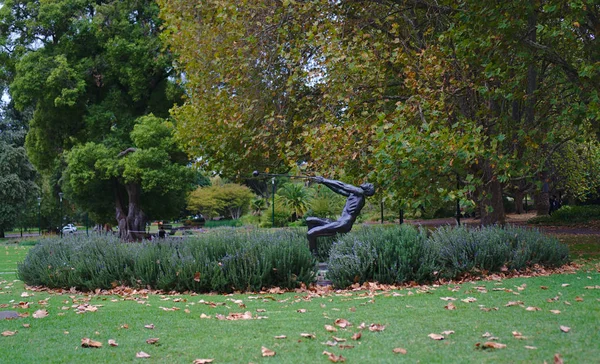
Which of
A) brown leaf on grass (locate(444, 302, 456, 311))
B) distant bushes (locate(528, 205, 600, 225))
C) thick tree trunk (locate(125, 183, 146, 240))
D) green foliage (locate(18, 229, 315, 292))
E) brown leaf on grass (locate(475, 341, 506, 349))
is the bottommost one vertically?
brown leaf on grass (locate(475, 341, 506, 349))

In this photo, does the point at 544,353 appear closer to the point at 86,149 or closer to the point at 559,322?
the point at 559,322

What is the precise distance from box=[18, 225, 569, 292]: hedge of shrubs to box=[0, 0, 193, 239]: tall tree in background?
621 inches

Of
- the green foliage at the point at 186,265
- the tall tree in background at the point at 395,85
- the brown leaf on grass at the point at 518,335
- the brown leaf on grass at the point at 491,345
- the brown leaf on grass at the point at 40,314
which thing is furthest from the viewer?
the tall tree in background at the point at 395,85

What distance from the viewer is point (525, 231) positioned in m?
12.6

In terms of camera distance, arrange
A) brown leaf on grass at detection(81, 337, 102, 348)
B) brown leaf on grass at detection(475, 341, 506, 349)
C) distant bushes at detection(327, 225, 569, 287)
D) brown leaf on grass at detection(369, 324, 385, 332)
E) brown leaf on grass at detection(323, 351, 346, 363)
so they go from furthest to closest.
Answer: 1. distant bushes at detection(327, 225, 569, 287)
2. brown leaf on grass at detection(369, 324, 385, 332)
3. brown leaf on grass at detection(81, 337, 102, 348)
4. brown leaf on grass at detection(475, 341, 506, 349)
5. brown leaf on grass at detection(323, 351, 346, 363)

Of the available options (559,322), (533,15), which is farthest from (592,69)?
(559,322)

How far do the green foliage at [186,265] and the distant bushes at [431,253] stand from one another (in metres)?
0.81

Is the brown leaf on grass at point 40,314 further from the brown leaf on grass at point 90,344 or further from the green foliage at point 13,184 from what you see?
the green foliage at point 13,184

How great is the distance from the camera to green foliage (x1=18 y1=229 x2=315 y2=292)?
34.7 feet

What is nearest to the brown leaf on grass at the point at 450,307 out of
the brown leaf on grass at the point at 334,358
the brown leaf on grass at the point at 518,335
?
the brown leaf on grass at the point at 518,335

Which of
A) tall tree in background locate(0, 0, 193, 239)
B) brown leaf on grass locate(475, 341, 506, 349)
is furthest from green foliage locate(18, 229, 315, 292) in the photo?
tall tree in background locate(0, 0, 193, 239)

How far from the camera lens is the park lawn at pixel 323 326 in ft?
18.0

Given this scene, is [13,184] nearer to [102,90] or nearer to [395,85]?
[102,90]

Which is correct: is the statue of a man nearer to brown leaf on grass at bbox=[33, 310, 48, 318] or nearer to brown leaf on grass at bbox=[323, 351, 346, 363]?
brown leaf on grass at bbox=[33, 310, 48, 318]
